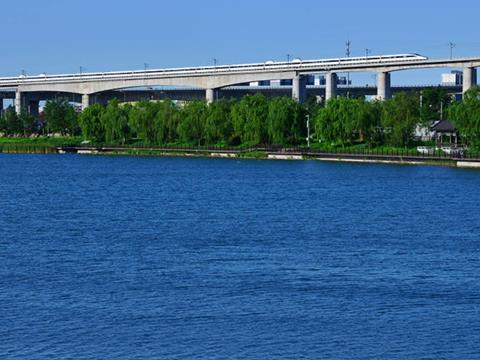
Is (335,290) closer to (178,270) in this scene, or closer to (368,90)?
(178,270)

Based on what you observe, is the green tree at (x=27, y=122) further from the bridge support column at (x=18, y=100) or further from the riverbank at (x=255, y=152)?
the bridge support column at (x=18, y=100)

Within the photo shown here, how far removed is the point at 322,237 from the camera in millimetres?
32812

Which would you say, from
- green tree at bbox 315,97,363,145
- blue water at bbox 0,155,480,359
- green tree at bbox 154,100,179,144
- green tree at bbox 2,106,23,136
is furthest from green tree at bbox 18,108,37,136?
blue water at bbox 0,155,480,359

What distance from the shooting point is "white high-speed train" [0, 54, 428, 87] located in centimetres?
8900

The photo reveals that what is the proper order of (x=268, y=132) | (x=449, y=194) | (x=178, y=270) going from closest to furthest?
(x=178, y=270), (x=449, y=194), (x=268, y=132)

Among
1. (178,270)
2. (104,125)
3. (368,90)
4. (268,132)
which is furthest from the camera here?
(368,90)

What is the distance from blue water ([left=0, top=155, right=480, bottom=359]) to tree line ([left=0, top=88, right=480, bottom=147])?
1037 inches

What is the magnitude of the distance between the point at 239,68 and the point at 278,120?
15.9 metres

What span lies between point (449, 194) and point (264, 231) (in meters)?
14.8

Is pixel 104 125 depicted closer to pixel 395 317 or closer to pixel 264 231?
pixel 264 231

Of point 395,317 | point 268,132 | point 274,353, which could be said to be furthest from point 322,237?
point 268,132

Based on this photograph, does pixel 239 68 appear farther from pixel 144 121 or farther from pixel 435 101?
pixel 435 101

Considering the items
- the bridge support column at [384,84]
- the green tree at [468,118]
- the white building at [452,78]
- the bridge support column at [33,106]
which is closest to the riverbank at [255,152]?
the green tree at [468,118]

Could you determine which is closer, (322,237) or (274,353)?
(274,353)
